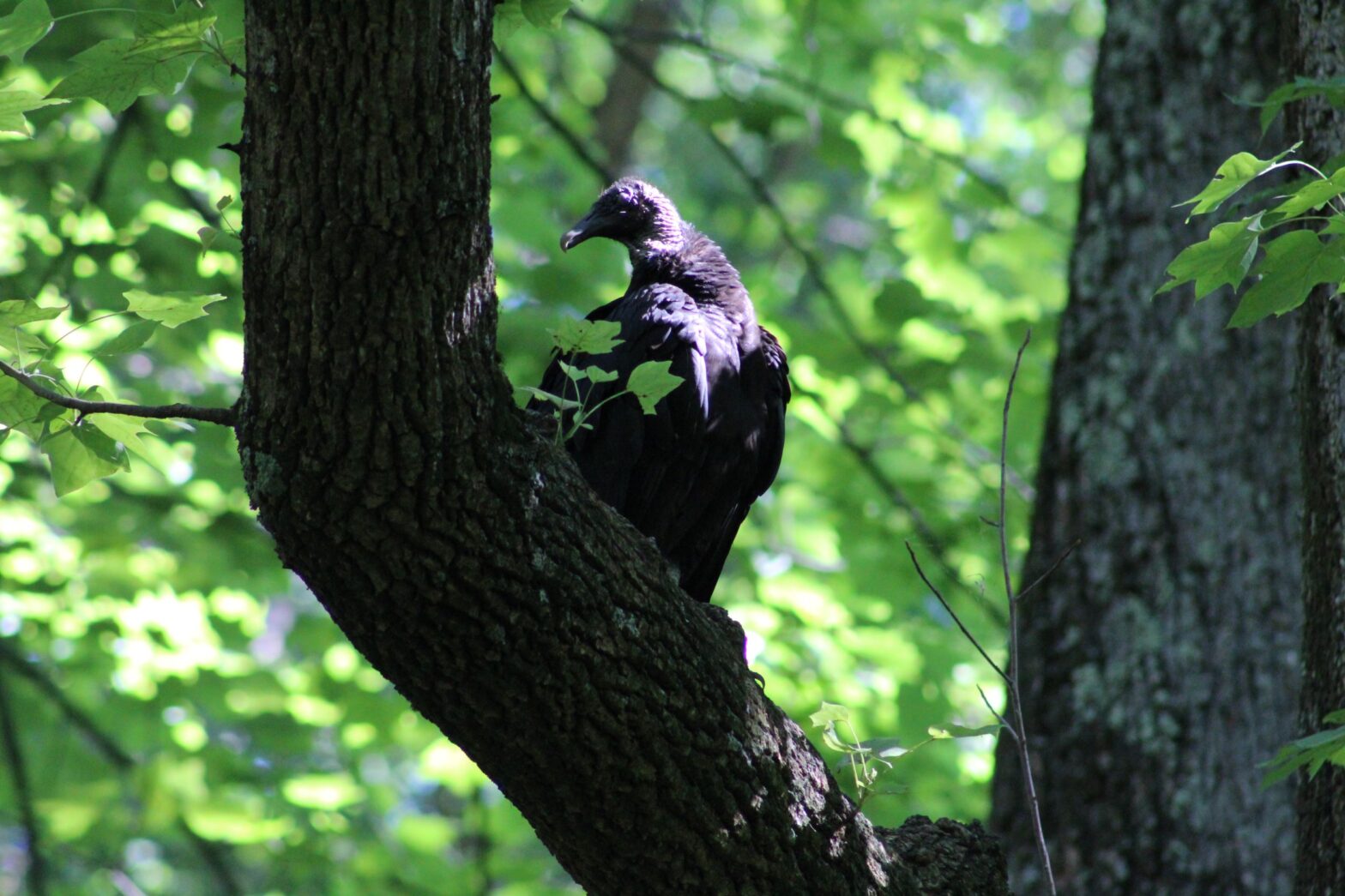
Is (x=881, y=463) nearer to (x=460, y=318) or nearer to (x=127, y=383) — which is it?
(x=127, y=383)

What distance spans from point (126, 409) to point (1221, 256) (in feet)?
Result: 5.08

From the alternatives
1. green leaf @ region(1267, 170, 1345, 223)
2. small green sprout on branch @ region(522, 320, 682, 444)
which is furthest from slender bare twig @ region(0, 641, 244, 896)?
green leaf @ region(1267, 170, 1345, 223)

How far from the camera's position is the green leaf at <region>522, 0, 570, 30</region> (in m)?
1.92

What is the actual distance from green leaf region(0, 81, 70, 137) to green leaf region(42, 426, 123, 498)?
45 cm

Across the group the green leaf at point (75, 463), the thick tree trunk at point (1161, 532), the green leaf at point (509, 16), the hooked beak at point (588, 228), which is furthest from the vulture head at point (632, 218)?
the green leaf at point (75, 463)

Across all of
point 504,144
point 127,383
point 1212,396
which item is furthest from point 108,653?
point 1212,396

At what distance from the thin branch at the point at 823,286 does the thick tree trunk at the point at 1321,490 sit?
229 cm

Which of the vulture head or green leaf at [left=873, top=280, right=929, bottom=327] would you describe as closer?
the vulture head

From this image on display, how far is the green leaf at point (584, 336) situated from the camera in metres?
1.79

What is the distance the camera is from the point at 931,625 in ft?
16.7

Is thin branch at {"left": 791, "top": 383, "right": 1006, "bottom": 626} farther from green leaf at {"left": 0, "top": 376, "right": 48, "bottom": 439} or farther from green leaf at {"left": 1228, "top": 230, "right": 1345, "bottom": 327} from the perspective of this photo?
green leaf at {"left": 0, "top": 376, "right": 48, "bottom": 439}

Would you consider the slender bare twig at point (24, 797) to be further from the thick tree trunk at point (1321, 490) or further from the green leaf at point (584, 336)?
the thick tree trunk at point (1321, 490)

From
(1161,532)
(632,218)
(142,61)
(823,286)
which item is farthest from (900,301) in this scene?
(142,61)

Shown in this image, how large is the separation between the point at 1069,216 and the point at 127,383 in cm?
527
